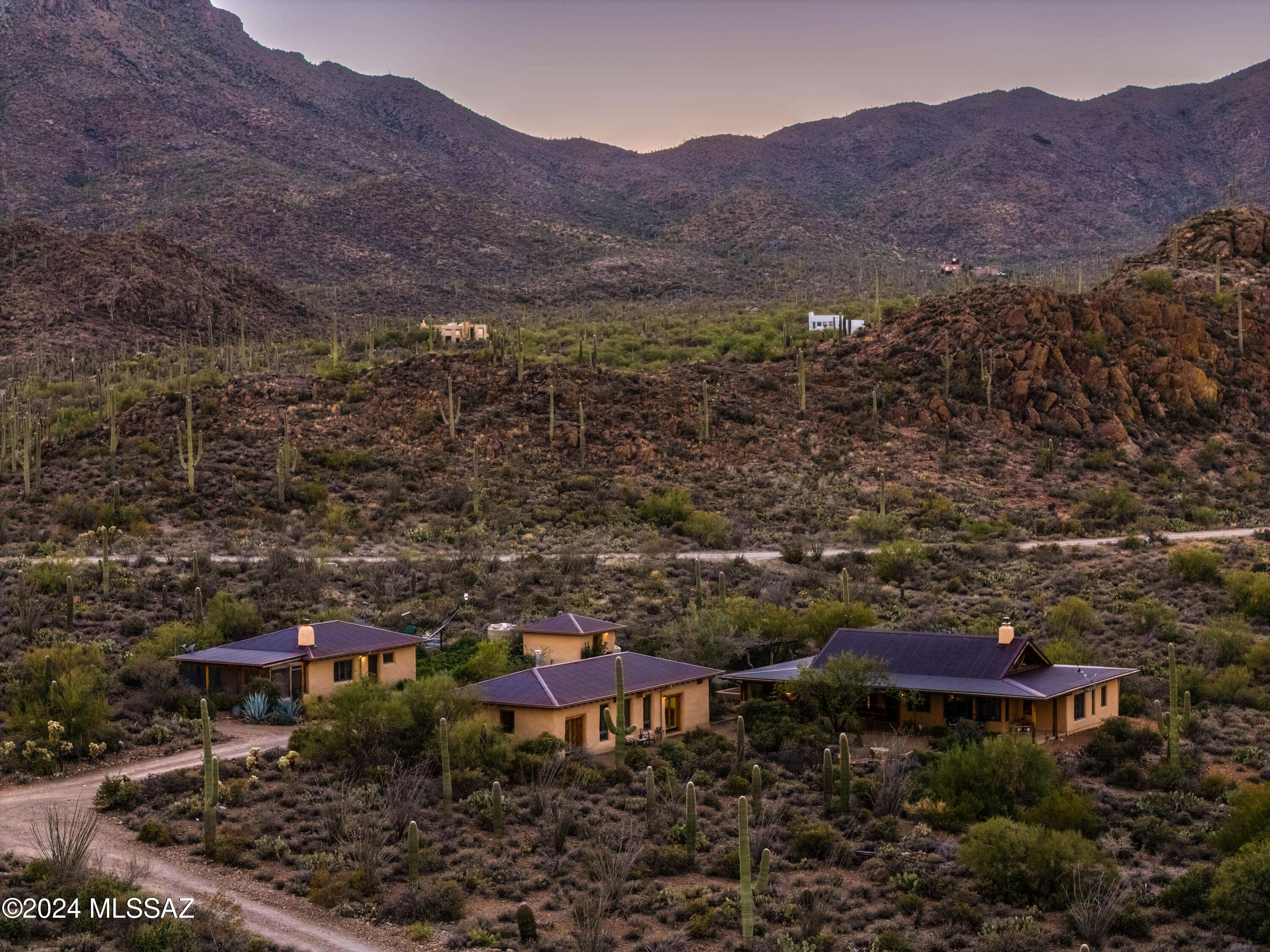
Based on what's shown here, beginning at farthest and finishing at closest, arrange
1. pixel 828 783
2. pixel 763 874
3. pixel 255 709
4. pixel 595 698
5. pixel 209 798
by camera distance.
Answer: pixel 255 709 < pixel 595 698 < pixel 828 783 < pixel 209 798 < pixel 763 874

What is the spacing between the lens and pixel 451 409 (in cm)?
6188

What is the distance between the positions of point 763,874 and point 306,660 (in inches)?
635

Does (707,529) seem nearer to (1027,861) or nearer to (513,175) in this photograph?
(1027,861)

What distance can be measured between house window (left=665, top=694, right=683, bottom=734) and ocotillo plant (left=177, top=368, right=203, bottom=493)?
24.3 m

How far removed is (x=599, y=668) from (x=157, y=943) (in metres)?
14.7

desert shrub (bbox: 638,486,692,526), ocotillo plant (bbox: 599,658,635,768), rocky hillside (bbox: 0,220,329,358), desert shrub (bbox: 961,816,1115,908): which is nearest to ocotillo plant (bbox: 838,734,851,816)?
desert shrub (bbox: 961,816,1115,908)

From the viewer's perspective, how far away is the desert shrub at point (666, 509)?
56.3m

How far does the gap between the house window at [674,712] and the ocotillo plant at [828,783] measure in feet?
19.9

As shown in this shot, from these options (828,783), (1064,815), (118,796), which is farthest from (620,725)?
(118,796)

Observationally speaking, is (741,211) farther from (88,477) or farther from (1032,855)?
(1032,855)

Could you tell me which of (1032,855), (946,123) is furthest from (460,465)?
(946,123)

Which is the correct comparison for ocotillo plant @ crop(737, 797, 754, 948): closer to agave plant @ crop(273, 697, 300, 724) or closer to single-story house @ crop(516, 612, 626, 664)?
agave plant @ crop(273, 697, 300, 724)

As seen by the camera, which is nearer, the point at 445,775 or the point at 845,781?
the point at 445,775

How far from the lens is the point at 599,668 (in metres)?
32.9
